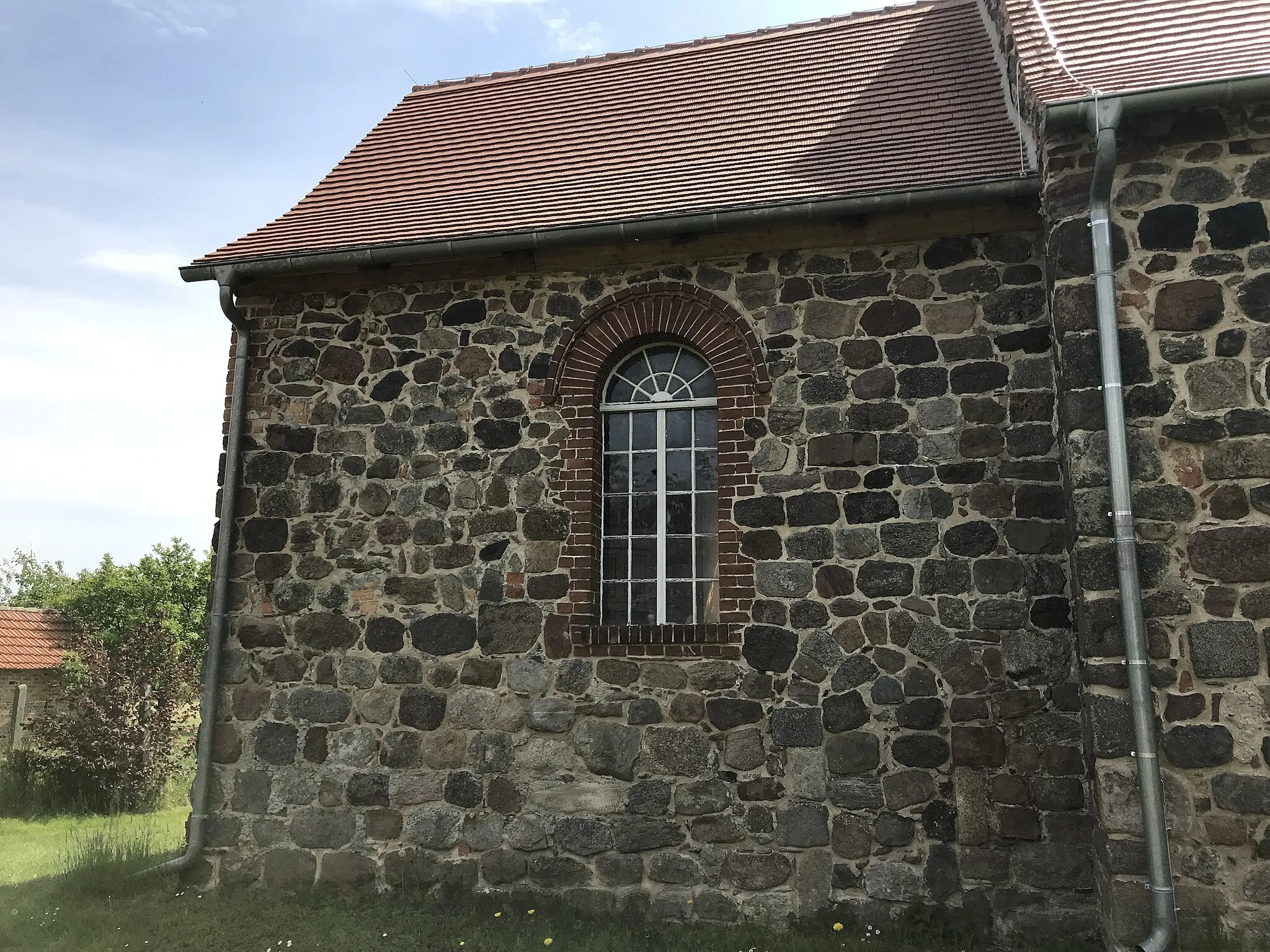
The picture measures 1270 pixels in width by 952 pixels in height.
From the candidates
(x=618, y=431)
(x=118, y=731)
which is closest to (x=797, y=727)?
(x=618, y=431)

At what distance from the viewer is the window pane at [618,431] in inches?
263

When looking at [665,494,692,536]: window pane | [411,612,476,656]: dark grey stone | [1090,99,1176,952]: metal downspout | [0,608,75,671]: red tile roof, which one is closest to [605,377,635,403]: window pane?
[665,494,692,536]: window pane

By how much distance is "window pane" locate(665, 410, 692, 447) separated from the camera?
6.56m

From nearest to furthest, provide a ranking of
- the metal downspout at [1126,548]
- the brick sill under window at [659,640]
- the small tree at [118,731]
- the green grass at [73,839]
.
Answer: the metal downspout at [1126,548]
the brick sill under window at [659,640]
the green grass at [73,839]
the small tree at [118,731]

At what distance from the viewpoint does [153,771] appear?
11.6 meters

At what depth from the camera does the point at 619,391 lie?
6750 mm

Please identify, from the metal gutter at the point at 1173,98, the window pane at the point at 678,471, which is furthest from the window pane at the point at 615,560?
the metal gutter at the point at 1173,98

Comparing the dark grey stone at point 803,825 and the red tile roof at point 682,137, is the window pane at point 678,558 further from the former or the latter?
the red tile roof at point 682,137

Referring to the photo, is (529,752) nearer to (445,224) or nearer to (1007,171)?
(445,224)

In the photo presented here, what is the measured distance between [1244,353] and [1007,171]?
1988 millimetres

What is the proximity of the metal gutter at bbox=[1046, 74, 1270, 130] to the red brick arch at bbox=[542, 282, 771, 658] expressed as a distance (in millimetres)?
2286

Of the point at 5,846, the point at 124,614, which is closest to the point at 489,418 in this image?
the point at 5,846

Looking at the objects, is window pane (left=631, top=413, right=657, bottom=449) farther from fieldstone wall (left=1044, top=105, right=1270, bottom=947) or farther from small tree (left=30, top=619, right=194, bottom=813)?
small tree (left=30, top=619, right=194, bottom=813)

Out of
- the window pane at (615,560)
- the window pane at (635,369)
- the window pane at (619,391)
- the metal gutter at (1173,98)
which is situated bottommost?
the window pane at (615,560)
